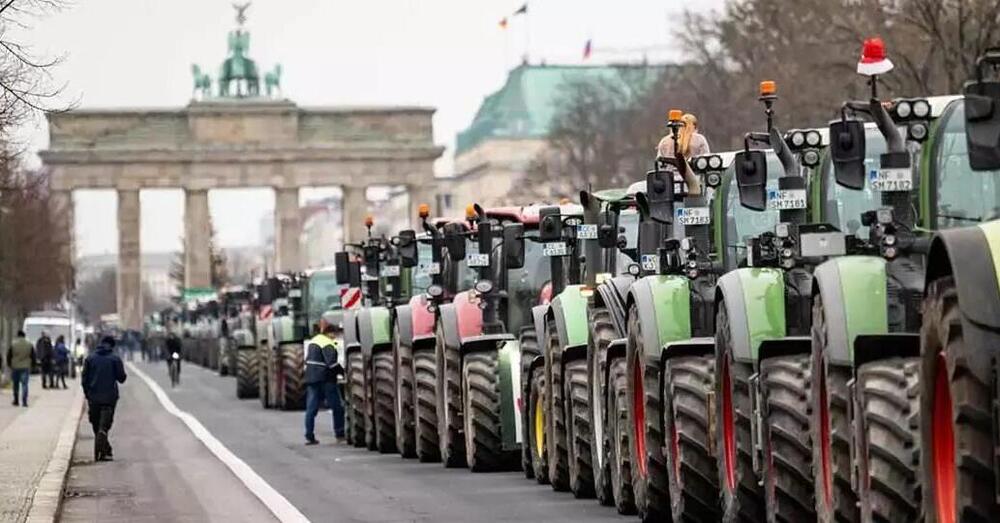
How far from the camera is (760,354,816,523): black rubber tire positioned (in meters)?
14.7

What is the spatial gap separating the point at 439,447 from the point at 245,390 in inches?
1302

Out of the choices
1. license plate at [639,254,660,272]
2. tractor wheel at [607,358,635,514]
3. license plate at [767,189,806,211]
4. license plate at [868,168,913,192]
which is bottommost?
tractor wheel at [607,358,635,514]

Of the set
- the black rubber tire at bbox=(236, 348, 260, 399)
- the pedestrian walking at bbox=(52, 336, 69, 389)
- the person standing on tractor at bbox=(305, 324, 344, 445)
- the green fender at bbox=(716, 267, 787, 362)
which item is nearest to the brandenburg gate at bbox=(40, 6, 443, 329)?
the pedestrian walking at bbox=(52, 336, 69, 389)

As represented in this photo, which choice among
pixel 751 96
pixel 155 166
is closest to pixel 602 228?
pixel 751 96

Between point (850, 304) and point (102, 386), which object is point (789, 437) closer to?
point (850, 304)

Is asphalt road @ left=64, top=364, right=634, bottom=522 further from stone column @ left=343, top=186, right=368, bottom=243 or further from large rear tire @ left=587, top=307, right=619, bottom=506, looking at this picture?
stone column @ left=343, top=186, right=368, bottom=243

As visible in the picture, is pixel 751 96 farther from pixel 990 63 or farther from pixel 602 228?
pixel 990 63

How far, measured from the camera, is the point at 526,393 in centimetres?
2431

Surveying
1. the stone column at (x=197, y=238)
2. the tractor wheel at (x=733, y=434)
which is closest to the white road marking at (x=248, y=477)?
the tractor wheel at (x=733, y=434)

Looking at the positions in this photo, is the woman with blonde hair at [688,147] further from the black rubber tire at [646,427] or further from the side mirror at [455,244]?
the side mirror at [455,244]

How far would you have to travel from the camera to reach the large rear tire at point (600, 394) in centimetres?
2012

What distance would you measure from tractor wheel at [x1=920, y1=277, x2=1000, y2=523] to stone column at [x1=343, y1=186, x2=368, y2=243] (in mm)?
155072

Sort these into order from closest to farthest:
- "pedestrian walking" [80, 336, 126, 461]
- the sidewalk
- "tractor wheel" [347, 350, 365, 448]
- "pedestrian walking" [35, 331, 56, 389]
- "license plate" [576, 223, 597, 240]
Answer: "license plate" [576, 223, 597, 240] → the sidewalk → "tractor wheel" [347, 350, 365, 448] → "pedestrian walking" [80, 336, 126, 461] → "pedestrian walking" [35, 331, 56, 389]

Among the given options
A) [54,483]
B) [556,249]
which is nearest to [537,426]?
[556,249]
